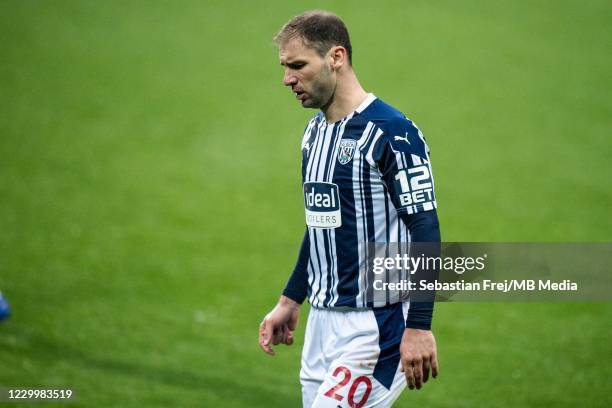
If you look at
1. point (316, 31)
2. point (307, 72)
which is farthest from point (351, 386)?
point (316, 31)

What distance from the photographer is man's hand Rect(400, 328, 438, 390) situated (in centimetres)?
397

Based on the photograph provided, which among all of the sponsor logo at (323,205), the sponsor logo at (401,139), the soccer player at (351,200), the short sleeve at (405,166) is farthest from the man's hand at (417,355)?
the sponsor logo at (401,139)

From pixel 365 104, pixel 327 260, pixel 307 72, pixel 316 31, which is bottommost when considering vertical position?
pixel 327 260

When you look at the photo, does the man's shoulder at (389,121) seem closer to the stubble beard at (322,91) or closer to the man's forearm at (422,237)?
the stubble beard at (322,91)

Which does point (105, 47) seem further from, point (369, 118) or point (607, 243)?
point (369, 118)

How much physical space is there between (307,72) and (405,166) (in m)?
0.61

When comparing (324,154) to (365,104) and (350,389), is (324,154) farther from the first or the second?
(350,389)

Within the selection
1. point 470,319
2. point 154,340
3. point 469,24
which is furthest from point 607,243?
point 469,24

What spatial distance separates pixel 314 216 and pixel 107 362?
15.4 feet

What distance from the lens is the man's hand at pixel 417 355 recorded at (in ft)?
13.0

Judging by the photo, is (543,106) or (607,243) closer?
(607,243)

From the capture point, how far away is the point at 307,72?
4.29 metres

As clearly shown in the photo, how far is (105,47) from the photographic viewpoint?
20453 millimetres

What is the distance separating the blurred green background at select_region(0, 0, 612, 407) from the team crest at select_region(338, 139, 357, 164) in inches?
153
